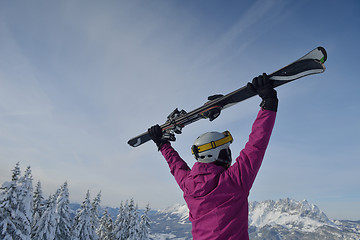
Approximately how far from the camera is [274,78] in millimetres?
2975

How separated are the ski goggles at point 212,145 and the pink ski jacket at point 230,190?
335 mm

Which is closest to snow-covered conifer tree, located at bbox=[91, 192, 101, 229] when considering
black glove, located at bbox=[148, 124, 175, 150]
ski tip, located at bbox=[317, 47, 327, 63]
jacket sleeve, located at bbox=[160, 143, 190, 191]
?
black glove, located at bbox=[148, 124, 175, 150]

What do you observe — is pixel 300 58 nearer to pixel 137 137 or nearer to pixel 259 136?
pixel 259 136

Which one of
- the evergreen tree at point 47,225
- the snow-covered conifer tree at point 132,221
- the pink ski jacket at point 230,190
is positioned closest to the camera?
the pink ski jacket at point 230,190

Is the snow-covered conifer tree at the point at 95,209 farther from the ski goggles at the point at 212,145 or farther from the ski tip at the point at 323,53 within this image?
the ski tip at the point at 323,53

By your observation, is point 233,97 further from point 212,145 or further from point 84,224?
point 84,224

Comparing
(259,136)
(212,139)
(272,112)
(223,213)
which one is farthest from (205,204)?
(272,112)

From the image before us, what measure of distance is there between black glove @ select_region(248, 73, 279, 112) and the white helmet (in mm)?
735

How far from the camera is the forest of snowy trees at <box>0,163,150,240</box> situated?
16.1 meters

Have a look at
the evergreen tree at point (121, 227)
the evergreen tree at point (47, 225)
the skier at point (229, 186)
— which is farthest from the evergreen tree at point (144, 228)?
the skier at point (229, 186)

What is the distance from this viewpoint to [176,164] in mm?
3576

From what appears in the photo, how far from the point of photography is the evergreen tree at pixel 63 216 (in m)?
22.2

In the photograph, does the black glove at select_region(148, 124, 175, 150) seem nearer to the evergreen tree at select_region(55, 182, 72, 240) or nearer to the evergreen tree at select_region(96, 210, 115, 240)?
the evergreen tree at select_region(55, 182, 72, 240)

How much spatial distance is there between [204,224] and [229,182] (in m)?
0.66
